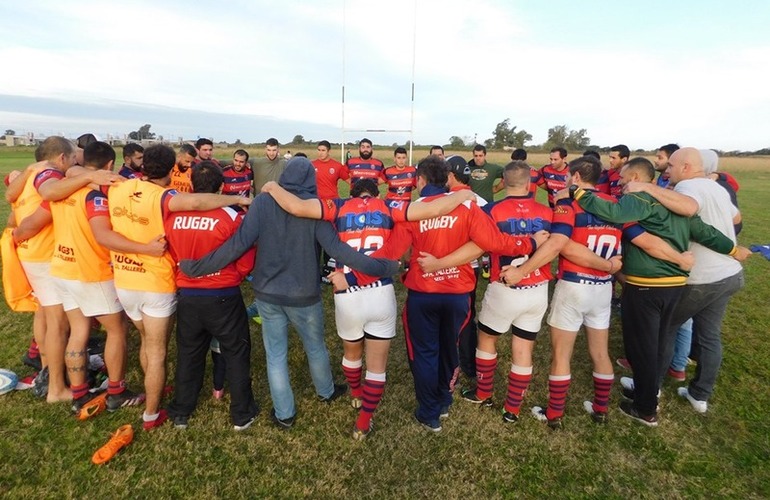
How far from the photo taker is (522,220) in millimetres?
3471

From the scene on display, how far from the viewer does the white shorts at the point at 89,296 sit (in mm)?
3586

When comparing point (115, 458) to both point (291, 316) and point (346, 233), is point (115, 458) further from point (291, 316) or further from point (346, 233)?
point (346, 233)

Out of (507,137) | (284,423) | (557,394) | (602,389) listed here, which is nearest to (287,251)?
(284,423)

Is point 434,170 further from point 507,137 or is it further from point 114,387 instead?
point 507,137

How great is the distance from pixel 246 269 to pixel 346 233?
0.92 m

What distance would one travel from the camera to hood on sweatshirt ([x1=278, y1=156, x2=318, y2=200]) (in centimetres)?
319

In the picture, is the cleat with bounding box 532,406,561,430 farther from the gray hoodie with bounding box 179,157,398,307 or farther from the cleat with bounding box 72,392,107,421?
the cleat with bounding box 72,392,107,421

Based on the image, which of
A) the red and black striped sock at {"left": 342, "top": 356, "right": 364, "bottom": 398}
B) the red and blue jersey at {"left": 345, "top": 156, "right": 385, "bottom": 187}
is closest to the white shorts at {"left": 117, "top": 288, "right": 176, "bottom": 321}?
the red and black striped sock at {"left": 342, "top": 356, "right": 364, "bottom": 398}

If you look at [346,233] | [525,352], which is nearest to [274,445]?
[346,233]

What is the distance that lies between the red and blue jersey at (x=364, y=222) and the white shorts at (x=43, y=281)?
2852 mm

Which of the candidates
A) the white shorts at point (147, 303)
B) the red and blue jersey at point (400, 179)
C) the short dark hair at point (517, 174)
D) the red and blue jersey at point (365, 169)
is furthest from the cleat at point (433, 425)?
the red and blue jersey at point (365, 169)

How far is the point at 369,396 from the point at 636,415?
2605 millimetres

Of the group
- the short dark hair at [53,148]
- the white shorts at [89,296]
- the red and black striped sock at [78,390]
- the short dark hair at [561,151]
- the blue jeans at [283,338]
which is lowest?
the red and black striped sock at [78,390]

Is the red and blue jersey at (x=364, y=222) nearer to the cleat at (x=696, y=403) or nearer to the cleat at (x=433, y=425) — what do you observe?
the cleat at (x=433, y=425)
